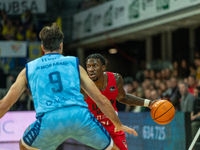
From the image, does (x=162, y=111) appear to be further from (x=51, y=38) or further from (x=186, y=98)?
(x=186, y=98)

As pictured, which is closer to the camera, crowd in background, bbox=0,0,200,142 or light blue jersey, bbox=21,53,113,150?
light blue jersey, bbox=21,53,113,150

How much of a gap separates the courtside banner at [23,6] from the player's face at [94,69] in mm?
11483

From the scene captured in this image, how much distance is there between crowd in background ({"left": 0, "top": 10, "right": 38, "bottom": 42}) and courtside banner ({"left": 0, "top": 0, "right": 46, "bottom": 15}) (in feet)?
1.53

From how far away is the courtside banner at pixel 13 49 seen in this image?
573 inches

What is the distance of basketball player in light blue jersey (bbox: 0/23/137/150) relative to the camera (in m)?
3.13

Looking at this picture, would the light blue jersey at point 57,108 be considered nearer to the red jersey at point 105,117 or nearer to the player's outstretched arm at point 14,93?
the player's outstretched arm at point 14,93

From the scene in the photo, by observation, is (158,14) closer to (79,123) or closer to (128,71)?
(128,71)

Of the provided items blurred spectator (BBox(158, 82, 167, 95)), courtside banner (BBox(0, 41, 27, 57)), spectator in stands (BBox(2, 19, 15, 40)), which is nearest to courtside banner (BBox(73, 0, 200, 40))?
blurred spectator (BBox(158, 82, 167, 95))

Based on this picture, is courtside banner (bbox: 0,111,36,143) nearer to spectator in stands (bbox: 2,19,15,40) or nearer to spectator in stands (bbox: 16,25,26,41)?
spectator in stands (bbox: 2,19,15,40)

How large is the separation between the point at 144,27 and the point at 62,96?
11280 mm

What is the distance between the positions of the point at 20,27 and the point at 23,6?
1.15m

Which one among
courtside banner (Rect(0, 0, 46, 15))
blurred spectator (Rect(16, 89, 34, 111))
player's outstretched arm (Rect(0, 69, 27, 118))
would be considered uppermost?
courtside banner (Rect(0, 0, 46, 15))

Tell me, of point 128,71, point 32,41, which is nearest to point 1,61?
point 32,41

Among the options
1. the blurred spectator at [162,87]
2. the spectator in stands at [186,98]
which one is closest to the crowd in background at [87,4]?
the blurred spectator at [162,87]
